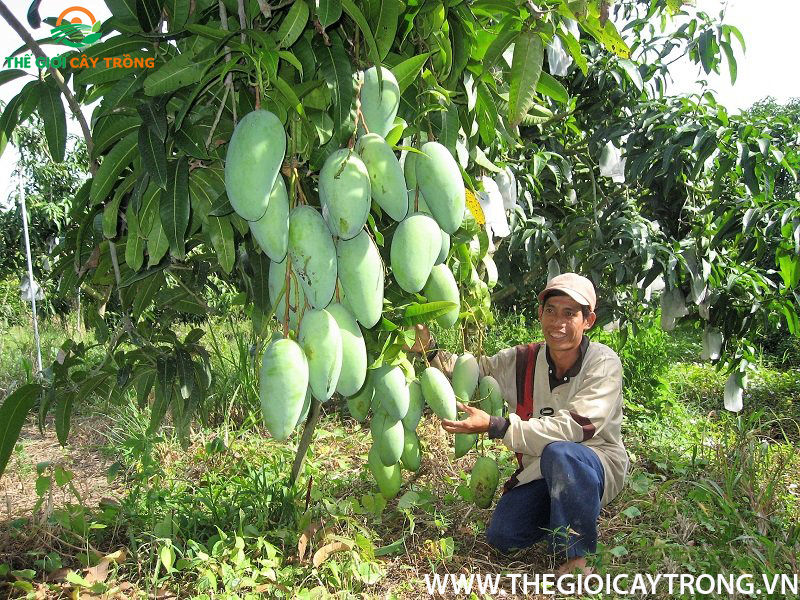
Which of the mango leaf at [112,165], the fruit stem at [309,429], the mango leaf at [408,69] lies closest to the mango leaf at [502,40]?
the mango leaf at [408,69]

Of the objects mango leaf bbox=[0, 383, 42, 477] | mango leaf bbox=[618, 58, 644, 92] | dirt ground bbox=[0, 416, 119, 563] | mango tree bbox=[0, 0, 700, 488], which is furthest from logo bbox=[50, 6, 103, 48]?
mango leaf bbox=[618, 58, 644, 92]

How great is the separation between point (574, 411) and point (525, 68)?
1.25m

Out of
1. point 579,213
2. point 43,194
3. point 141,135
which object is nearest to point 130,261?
point 141,135

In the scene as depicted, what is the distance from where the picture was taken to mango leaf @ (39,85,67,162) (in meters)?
1.17

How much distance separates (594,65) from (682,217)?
85 cm

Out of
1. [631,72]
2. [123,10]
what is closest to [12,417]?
[123,10]

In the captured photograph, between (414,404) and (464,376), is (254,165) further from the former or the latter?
(464,376)

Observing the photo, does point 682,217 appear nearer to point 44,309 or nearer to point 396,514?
point 396,514

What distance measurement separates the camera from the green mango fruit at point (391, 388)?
3.77 feet

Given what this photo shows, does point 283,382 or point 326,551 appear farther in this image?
point 326,551

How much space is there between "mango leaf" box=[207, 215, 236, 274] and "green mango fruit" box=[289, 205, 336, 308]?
0.95ft

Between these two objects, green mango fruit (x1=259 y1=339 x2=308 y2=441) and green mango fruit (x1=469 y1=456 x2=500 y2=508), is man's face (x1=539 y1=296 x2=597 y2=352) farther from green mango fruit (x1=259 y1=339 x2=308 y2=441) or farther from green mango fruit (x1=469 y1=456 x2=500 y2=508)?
green mango fruit (x1=259 y1=339 x2=308 y2=441)

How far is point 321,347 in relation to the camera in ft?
2.73

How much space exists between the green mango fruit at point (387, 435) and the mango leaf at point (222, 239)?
424mm
